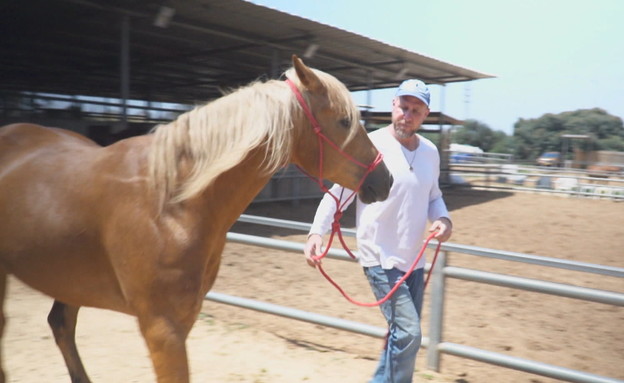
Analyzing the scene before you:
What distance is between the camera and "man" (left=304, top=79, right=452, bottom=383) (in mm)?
2184

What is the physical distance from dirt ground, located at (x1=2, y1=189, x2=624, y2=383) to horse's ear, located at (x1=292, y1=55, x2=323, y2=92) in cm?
201

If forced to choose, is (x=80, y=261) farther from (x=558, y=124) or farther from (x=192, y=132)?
(x=558, y=124)

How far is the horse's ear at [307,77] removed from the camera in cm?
173

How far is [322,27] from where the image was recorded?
10766mm

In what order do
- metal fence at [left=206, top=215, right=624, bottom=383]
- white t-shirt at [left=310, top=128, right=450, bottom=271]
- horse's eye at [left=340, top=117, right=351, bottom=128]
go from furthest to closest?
1. metal fence at [left=206, top=215, right=624, bottom=383]
2. white t-shirt at [left=310, top=128, right=450, bottom=271]
3. horse's eye at [left=340, top=117, right=351, bottom=128]

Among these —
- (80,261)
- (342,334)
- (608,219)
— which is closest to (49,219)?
(80,261)

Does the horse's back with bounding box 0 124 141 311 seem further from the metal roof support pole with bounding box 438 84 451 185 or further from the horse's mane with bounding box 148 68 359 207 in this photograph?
the metal roof support pole with bounding box 438 84 451 185

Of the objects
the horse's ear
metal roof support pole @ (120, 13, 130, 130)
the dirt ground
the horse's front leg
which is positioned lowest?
the dirt ground

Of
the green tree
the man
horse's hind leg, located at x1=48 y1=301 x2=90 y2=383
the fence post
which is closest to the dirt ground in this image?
the fence post

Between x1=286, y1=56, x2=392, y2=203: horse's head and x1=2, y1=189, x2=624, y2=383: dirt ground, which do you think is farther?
x1=2, y1=189, x2=624, y2=383: dirt ground

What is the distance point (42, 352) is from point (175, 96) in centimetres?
2270

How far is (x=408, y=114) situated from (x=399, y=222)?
505mm

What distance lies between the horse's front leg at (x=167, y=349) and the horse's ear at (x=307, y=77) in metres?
1.00

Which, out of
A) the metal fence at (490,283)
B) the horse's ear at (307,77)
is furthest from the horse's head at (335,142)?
the metal fence at (490,283)
